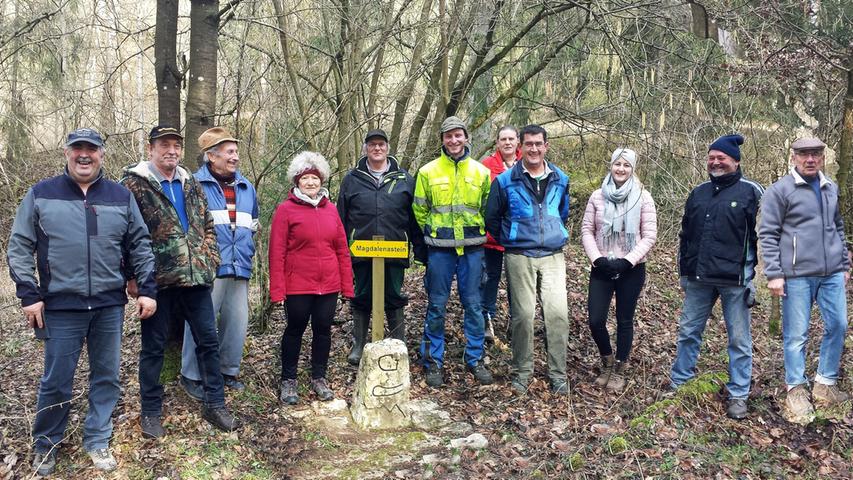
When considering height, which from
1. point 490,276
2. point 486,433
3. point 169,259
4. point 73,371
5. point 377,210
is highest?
point 377,210

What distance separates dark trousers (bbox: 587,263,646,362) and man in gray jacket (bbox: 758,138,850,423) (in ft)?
3.30

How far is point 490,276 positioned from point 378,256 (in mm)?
1369

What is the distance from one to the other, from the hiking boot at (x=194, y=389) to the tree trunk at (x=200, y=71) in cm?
183

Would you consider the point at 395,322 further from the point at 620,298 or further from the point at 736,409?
the point at 736,409

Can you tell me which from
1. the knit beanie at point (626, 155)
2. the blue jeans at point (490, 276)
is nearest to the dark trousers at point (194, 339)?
the blue jeans at point (490, 276)

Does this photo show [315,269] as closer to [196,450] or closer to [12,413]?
[196,450]

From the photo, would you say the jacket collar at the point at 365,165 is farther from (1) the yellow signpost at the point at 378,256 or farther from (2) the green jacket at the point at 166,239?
(2) the green jacket at the point at 166,239

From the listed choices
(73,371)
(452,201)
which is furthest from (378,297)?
(73,371)

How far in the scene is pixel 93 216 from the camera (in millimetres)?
3791

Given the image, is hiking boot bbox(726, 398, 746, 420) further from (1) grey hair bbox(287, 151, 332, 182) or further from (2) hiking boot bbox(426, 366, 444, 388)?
(1) grey hair bbox(287, 151, 332, 182)

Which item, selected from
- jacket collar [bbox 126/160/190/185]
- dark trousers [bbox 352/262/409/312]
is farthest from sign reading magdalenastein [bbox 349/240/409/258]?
jacket collar [bbox 126/160/190/185]

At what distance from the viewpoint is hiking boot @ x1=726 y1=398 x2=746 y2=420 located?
15.4 feet

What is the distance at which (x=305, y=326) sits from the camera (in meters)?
5.10

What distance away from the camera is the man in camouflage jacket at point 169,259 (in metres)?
4.23
